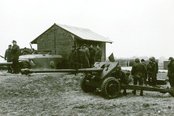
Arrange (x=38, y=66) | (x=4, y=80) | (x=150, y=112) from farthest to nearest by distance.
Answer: (x=38, y=66) → (x=4, y=80) → (x=150, y=112)

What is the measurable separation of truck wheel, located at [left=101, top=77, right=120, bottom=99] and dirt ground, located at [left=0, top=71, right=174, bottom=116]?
29cm

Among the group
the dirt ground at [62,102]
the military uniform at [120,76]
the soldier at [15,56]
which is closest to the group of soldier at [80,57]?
the dirt ground at [62,102]

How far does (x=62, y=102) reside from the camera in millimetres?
12086

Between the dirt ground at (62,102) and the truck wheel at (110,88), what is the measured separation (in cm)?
29

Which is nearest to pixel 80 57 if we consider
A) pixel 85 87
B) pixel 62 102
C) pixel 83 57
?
pixel 83 57

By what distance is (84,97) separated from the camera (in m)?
13.3

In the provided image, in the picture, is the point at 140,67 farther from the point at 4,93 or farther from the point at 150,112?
the point at 4,93

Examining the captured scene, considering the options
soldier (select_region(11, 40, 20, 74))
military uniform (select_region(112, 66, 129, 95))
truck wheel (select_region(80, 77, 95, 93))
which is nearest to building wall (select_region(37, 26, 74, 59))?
soldier (select_region(11, 40, 20, 74))

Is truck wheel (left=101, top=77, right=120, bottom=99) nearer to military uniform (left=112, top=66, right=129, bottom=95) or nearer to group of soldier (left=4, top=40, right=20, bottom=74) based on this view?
military uniform (left=112, top=66, right=129, bottom=95)

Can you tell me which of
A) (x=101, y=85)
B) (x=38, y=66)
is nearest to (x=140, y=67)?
(x=101, y=85)

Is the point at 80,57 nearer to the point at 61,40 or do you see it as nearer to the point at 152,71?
the point at 152,71

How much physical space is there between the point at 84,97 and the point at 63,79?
423 cm

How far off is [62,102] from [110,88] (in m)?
2.20

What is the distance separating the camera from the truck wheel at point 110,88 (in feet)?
42.6
